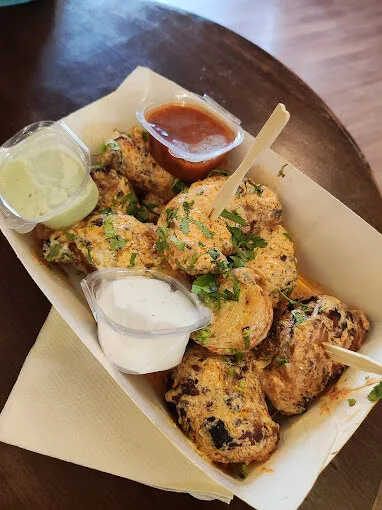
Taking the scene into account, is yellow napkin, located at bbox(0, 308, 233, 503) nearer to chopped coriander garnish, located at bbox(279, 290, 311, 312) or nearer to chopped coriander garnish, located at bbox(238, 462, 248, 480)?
chopped coriander garnish, located at bbox(238, 462, 248, 480)

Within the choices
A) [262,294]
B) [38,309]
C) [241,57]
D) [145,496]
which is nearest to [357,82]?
[241,57]

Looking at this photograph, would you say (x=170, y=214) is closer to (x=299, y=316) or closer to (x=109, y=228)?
(x=109, y=228)

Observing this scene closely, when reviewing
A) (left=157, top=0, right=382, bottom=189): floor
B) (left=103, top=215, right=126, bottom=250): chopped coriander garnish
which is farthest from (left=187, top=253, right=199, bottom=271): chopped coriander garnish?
(left=157, top=0, right=382, bottom=189): floor

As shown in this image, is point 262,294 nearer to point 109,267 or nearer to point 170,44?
point 109,267

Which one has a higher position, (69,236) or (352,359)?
(352,359)

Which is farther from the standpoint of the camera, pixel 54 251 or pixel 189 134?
pixel 189 134

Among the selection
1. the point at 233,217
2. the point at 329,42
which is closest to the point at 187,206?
the point at 233,217

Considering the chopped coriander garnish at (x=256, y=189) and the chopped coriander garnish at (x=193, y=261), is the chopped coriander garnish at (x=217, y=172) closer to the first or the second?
the chopped coriander garnish at (x=256, y=189)

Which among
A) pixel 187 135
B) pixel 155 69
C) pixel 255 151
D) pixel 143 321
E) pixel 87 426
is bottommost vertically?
pixel 87 426
